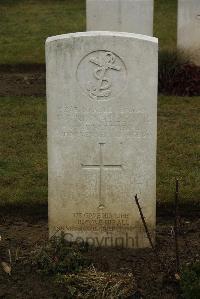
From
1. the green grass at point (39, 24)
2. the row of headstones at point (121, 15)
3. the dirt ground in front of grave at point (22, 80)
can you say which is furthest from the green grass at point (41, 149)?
the green grass at point (39, 24)

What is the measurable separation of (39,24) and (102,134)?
12201 millimetres

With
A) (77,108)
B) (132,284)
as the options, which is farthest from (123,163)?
(132,284)

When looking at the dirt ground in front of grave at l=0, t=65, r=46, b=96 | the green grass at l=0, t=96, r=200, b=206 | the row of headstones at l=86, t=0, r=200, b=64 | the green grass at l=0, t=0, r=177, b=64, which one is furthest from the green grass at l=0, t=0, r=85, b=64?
the green grass at l=0, t=96, r=200, b=206

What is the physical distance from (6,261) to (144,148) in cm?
132

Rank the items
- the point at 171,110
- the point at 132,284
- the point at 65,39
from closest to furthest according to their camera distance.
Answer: the point at 132,284
the point at 65,39
the point at 171,110

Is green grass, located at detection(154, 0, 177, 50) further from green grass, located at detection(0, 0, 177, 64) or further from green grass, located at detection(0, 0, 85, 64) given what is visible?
green grass, located at detection(0, 0, 85, 64)

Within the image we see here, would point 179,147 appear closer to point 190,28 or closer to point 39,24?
point 190,28

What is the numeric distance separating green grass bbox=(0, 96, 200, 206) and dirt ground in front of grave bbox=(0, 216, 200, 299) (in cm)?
42

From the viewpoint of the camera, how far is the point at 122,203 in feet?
18.1

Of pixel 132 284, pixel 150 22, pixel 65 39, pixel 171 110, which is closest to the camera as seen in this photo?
pixel 132 284

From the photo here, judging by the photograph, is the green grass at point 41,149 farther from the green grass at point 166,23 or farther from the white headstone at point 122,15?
the green grass at point 166,23

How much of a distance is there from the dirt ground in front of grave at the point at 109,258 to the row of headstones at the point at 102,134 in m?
0.20

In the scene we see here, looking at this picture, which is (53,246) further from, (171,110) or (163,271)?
(171,110)

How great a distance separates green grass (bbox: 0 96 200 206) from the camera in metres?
6.68
